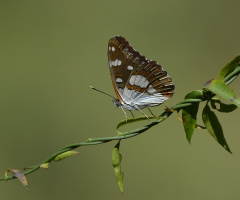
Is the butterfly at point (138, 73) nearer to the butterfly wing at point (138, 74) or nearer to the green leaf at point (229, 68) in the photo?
the butterfly wing at point (138, 74)

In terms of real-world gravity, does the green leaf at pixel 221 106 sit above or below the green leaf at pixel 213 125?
above

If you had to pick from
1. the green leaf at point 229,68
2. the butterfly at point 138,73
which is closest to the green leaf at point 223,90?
the green leaf at point 229,68

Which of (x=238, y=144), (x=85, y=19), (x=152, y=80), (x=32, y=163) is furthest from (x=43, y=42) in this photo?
(x=152, y=80)

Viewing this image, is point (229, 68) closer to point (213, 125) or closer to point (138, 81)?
point (213, 125)

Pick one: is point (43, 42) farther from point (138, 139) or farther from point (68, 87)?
point (138, 139)

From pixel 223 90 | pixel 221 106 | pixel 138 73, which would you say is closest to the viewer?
pixel 223 90

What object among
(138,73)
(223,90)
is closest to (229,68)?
(223,90)
